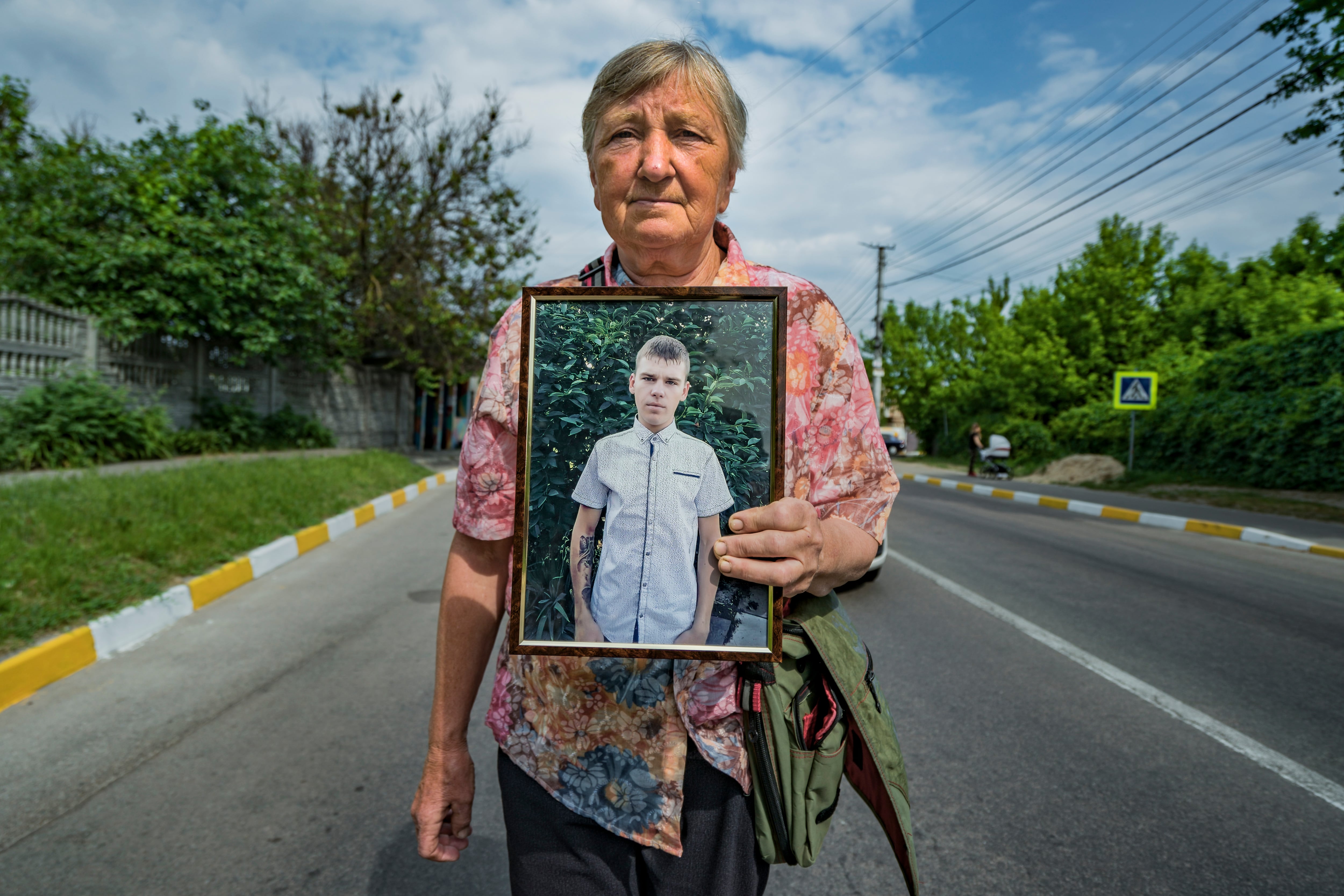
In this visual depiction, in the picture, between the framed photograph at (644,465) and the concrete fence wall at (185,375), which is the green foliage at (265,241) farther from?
the framed photograph at (644,465)

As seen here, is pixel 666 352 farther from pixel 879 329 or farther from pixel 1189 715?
pixel 879 329

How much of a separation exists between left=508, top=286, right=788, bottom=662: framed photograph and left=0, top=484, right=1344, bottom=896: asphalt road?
1.74 meters

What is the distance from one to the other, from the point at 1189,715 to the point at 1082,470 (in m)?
18.9

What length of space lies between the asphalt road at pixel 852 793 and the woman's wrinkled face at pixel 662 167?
6.66 feet

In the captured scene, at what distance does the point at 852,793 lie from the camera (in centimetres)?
289

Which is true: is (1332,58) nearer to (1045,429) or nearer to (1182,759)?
(1182,759)

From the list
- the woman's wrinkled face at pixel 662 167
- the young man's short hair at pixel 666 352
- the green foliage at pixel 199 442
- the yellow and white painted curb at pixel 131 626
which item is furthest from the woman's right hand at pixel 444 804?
the green foliage at pixel 199 442

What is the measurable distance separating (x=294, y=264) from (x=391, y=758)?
13472mm

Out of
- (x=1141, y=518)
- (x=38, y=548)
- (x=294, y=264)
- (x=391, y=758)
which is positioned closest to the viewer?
(x=391, y=758)

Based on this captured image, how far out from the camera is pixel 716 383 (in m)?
0.99

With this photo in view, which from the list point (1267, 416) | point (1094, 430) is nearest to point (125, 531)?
point (1267, 416)

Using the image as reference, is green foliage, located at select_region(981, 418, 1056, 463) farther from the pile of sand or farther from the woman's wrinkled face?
the woman's wrinkled face

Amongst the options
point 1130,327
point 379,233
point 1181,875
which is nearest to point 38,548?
point 1181,875

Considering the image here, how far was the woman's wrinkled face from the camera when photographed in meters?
1.13
